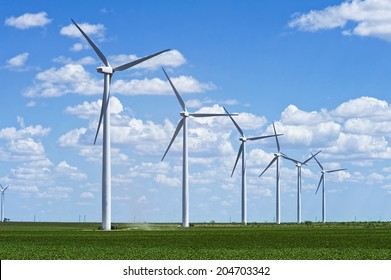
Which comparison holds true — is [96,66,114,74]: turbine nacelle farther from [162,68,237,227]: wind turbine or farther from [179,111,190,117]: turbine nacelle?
[179,111,190,117]: turbine nacelle

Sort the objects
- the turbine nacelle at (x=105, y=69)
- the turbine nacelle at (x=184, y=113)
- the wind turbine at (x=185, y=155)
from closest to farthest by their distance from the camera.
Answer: the turbine nacelle at (x=105, y=69)
the wind turbine at (x=185, y=155)
the turbine nacelle at (x=184, y=113)

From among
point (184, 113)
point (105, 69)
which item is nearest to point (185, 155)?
point (184, 113)

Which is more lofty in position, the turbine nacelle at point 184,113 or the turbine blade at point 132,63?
the turbine blade at point 132,63

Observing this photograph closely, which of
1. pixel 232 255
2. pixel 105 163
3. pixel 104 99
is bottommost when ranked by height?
pixel 232 255

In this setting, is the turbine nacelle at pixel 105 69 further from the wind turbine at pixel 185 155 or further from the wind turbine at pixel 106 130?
the wind turbine at pixel 185 155

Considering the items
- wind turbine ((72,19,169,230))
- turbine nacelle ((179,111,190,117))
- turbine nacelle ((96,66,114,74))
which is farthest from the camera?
turbine nacelle ((179,111,190,117))

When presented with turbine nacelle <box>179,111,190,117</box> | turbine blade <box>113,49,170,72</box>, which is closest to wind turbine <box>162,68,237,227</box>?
turbine nacelle <box>179,111,190,117</box>

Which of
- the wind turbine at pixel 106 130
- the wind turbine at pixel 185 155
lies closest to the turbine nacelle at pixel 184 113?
the wind turbine at pixel 185 155

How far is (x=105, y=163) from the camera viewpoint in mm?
92750

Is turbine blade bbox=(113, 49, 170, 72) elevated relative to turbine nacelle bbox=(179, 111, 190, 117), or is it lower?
elevated
